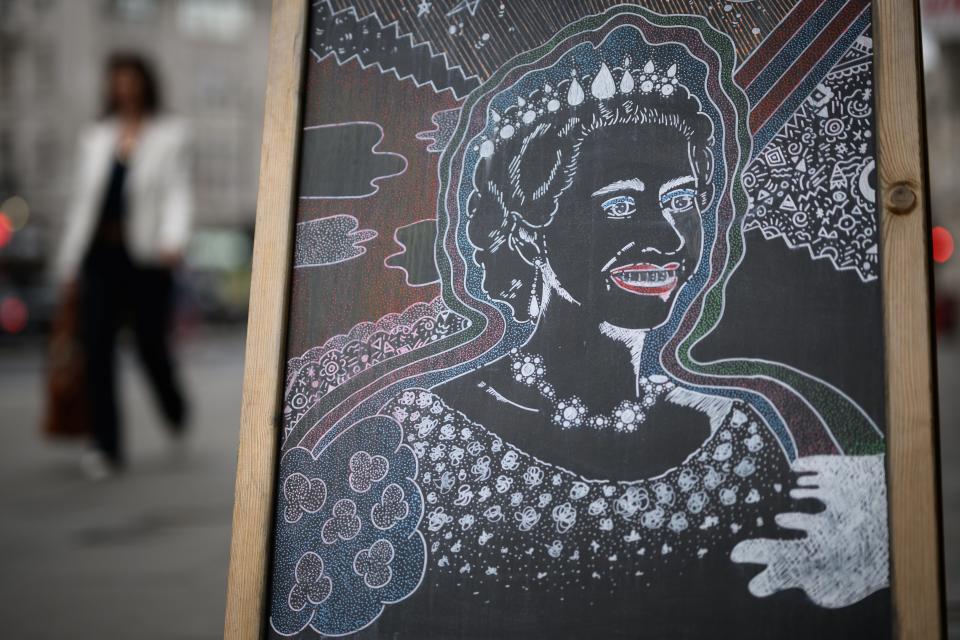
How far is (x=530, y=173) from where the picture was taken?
1.48 meters

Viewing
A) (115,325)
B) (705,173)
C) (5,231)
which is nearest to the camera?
(705,173)

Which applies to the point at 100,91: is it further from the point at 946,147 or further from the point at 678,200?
the point at 946,147

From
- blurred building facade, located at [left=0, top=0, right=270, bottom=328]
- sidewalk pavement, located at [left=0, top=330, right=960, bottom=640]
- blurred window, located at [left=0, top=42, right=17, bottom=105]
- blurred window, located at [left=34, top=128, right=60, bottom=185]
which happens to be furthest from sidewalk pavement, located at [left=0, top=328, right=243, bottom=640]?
blurred window, located at [left=0, top=42, right=17, bottom=105]

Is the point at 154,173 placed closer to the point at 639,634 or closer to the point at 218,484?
the point at 218,484

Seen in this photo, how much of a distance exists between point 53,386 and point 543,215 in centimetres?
351

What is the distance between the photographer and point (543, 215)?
1471mm

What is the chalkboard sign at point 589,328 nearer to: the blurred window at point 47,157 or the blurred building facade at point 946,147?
the blurred building facade at point 946,147

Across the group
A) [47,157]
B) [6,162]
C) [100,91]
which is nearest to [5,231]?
[47,157]

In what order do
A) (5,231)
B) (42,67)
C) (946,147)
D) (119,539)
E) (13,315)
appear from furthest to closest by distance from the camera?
(946,147) → (42,67) → (5,231) → (13,315) → (119,539)

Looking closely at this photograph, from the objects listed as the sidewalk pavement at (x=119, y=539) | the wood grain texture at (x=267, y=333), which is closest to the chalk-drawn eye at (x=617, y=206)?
the wood grain texture at (x=267, y=333)

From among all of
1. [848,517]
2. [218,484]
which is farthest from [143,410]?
[848,517]

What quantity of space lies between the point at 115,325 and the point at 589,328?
3017mm

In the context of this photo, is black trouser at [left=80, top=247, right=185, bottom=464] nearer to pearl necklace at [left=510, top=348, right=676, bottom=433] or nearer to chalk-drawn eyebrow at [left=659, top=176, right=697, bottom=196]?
pearl necklace at [left=510, top=348, right=676, bottom=433]

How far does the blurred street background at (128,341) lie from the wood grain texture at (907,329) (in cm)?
121
